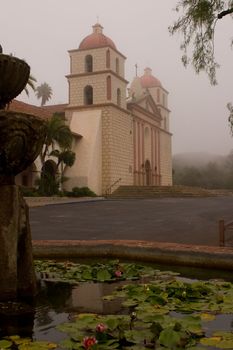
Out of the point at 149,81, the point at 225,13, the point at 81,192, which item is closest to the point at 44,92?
the point at 149,81

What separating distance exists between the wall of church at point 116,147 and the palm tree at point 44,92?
30.0m

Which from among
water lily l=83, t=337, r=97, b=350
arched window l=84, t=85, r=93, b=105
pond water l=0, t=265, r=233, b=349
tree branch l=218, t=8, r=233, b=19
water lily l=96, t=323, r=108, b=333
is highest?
arched window l=84, t=85, r=93, b=105

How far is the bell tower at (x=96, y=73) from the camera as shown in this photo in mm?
35438

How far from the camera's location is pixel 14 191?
140 inches

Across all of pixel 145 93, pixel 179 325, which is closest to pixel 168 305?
pixel 179 325

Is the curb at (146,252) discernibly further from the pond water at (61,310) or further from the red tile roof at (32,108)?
the red tile roof at (32,108)

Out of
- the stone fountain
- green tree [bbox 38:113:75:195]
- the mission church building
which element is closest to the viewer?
the stone fountain

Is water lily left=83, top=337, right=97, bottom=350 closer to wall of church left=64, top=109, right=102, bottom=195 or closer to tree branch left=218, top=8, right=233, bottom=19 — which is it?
tree branch left=218, top=8, right=233, bottom=19

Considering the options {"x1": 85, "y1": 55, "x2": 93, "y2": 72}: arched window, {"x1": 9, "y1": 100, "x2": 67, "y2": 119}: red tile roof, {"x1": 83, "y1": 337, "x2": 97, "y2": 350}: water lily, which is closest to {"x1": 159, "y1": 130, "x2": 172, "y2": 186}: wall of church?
{"x1": 9, "y1": 100, "x2": 67, "y2": 119}: red tile roof

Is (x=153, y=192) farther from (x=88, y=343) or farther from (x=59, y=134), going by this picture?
(x=88, y=343)

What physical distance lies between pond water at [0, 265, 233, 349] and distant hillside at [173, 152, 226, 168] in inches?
3033

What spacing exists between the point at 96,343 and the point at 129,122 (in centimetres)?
3649

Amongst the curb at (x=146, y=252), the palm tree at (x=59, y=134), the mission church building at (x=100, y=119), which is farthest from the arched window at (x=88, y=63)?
the curb at (x=146, y=252)

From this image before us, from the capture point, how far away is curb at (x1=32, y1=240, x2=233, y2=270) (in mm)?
5227
